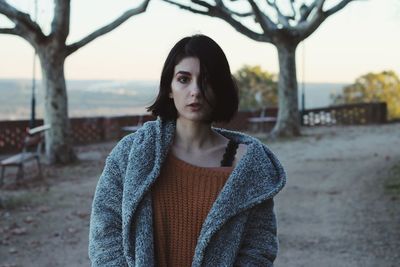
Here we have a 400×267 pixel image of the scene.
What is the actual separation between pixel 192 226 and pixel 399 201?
7.29 meters

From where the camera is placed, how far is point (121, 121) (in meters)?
21.4

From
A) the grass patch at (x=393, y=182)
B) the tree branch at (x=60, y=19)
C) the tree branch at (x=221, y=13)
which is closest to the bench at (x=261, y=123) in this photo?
the tree branch at (x=221, y=13)

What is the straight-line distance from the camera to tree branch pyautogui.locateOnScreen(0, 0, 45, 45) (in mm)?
13164

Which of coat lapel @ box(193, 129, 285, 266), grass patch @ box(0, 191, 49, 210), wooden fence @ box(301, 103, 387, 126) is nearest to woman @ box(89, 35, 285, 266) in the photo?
coat lapel @ box(193, 129, 285, 266)

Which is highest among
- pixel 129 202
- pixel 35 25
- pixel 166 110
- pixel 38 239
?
pixel 35 25

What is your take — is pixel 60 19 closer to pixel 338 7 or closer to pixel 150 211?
pixel 338 7

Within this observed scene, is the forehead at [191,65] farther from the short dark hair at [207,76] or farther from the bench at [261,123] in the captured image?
the bench at [261,123]

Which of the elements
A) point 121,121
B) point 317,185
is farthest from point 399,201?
point 121,121

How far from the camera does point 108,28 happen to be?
14.5 metres

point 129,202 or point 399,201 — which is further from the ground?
point 129,202

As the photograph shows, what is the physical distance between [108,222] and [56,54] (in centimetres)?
1226

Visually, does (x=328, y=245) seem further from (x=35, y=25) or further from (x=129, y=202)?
(x=35, y=25)

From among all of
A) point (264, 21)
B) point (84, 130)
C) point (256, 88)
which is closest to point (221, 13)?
point (264, 21)

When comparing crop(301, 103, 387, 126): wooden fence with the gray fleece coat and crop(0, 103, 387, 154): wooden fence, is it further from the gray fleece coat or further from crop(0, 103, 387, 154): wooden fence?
the gray fleece coat
